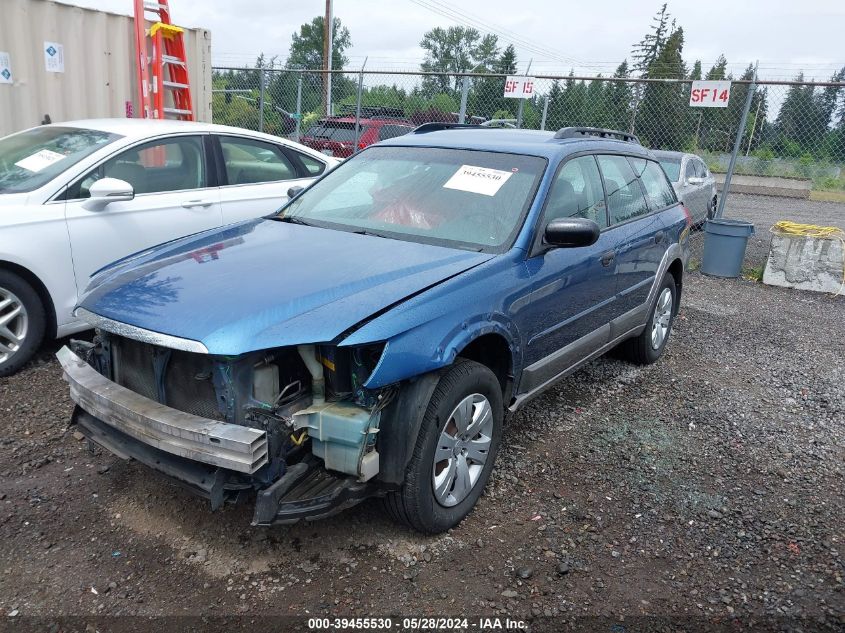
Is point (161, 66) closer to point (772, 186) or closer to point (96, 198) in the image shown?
point (96, 198)

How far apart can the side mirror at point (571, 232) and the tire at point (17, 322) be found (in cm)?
334

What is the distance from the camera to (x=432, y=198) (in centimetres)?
376

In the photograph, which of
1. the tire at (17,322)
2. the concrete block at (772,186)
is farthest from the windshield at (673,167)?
the concrete block at (772,186)

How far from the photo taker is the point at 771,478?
386 centimetres

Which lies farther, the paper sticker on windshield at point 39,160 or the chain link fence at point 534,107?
the chain link fence at point 534,107

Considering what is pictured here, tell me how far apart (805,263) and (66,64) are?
9.25m

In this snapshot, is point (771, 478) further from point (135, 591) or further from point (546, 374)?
point (135, 591)

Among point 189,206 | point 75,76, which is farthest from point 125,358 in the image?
point 75,76

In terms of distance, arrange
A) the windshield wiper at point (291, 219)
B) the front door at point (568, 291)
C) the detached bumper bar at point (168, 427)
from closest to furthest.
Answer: the detached bumper bar at point (168, 427), the front door at point (568, 291), the windshield wiper at point (291, 219)

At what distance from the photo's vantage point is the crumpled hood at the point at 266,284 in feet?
8.40

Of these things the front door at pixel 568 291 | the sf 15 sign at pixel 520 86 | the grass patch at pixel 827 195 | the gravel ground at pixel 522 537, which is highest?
the sf 15 sign at pixel 520 86

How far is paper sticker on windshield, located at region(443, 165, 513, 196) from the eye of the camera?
372cm

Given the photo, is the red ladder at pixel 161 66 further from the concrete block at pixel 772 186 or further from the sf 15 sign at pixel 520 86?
the concrete block at pixel 772 186

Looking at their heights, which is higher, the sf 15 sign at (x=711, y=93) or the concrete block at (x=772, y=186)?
the sf 15 sign at (x=711, y=93)
